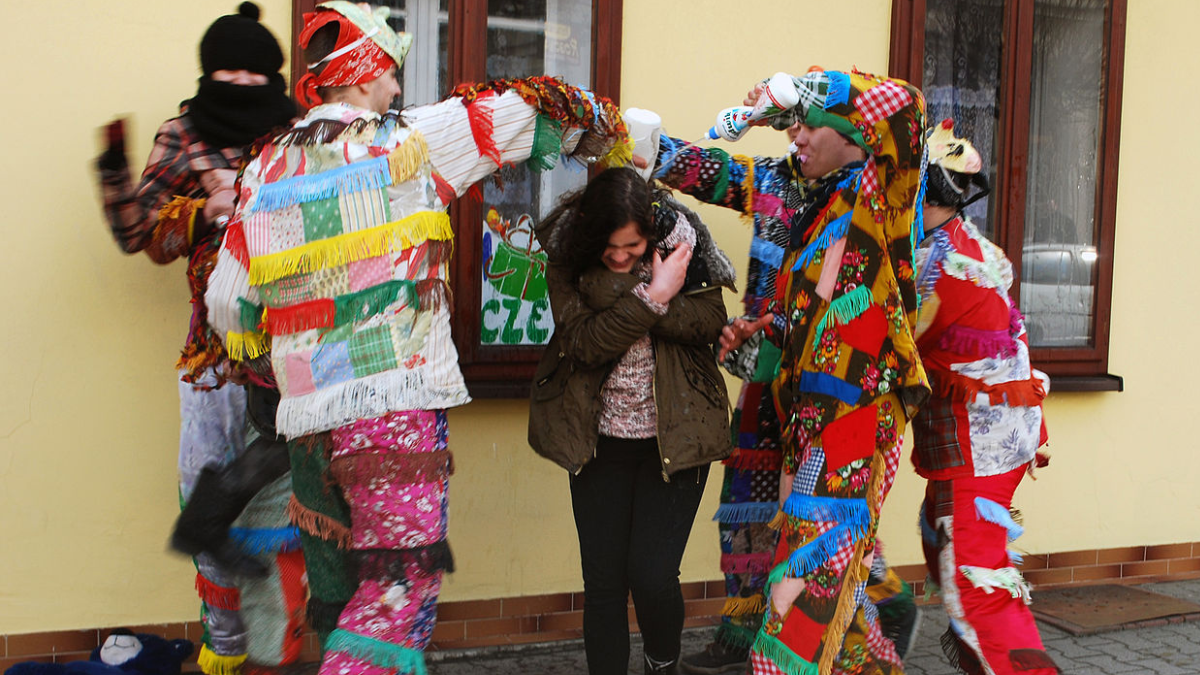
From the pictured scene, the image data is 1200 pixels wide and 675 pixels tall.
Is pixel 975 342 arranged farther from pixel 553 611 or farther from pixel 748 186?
pixel 553 611

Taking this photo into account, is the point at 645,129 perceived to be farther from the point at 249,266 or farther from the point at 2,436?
the point at 2,436

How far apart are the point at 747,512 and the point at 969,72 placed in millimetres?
2538

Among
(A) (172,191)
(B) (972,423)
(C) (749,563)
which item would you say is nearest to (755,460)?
(C) (749,563)

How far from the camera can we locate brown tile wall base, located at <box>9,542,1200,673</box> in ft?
11.2

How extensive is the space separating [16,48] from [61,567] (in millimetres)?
1651

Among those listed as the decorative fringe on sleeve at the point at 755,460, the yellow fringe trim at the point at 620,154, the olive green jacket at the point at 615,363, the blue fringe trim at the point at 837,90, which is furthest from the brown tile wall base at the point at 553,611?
the blue fringe trim at the point at 837,90

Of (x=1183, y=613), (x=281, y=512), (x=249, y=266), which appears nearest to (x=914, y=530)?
(x=1183, y=613)

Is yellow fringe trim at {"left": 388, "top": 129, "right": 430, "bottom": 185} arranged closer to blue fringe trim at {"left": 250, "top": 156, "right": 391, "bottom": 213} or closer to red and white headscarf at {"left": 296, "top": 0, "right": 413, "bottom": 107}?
blue fringe trim at {"left": 250, "top": 156, "right": 391, "bottom": 213}

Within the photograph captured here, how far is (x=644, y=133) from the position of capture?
3.16 m

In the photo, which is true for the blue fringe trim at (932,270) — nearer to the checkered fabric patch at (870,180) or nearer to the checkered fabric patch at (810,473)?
the checkered fabric patch at (870,180)

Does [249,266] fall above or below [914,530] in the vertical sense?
above

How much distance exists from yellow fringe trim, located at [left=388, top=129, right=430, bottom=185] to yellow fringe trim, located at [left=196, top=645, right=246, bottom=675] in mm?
1694

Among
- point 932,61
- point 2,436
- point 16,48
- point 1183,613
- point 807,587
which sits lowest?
point 1183,613

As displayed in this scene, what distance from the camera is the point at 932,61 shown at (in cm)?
476
